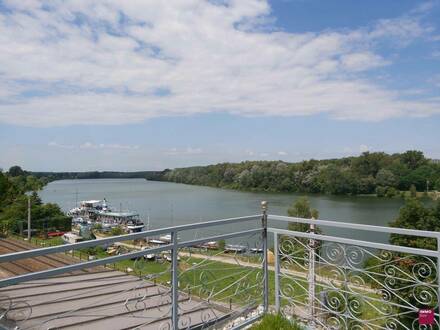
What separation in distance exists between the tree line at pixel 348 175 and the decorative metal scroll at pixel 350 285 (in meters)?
42.7

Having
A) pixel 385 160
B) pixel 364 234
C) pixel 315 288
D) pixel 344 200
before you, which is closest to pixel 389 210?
pixel 344 200

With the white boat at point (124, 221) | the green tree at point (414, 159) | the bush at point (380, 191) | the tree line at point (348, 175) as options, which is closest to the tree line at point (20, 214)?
the white boat at point (124, 221)

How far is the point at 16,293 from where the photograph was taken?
8.35 ft

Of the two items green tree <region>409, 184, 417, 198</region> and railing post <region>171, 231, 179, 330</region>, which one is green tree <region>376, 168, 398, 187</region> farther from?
railing post <region>171, 231, 179, 330</region>

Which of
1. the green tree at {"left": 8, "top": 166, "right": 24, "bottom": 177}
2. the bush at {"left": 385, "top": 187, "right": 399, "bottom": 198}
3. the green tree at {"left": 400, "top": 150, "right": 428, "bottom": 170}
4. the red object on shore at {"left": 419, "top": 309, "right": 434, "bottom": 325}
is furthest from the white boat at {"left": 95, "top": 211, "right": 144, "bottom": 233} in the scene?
the red object on shore at {"left": 419, "top": 309, "right": 434, "bottom": 325}

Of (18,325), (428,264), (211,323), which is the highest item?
(428,264)

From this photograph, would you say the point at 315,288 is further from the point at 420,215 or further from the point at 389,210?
the point at 389,210

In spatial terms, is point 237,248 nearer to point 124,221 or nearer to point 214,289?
point 214,289

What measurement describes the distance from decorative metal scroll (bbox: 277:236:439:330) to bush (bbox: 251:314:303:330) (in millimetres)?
204

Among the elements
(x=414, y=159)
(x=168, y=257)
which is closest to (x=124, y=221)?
(x=414, y=159)

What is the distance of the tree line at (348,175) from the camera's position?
45.0 m

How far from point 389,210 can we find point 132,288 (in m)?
33.2

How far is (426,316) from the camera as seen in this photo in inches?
96.5

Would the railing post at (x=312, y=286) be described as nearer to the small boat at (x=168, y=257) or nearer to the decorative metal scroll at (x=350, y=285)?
the decorative metal scroll at (x=350, y=285)
